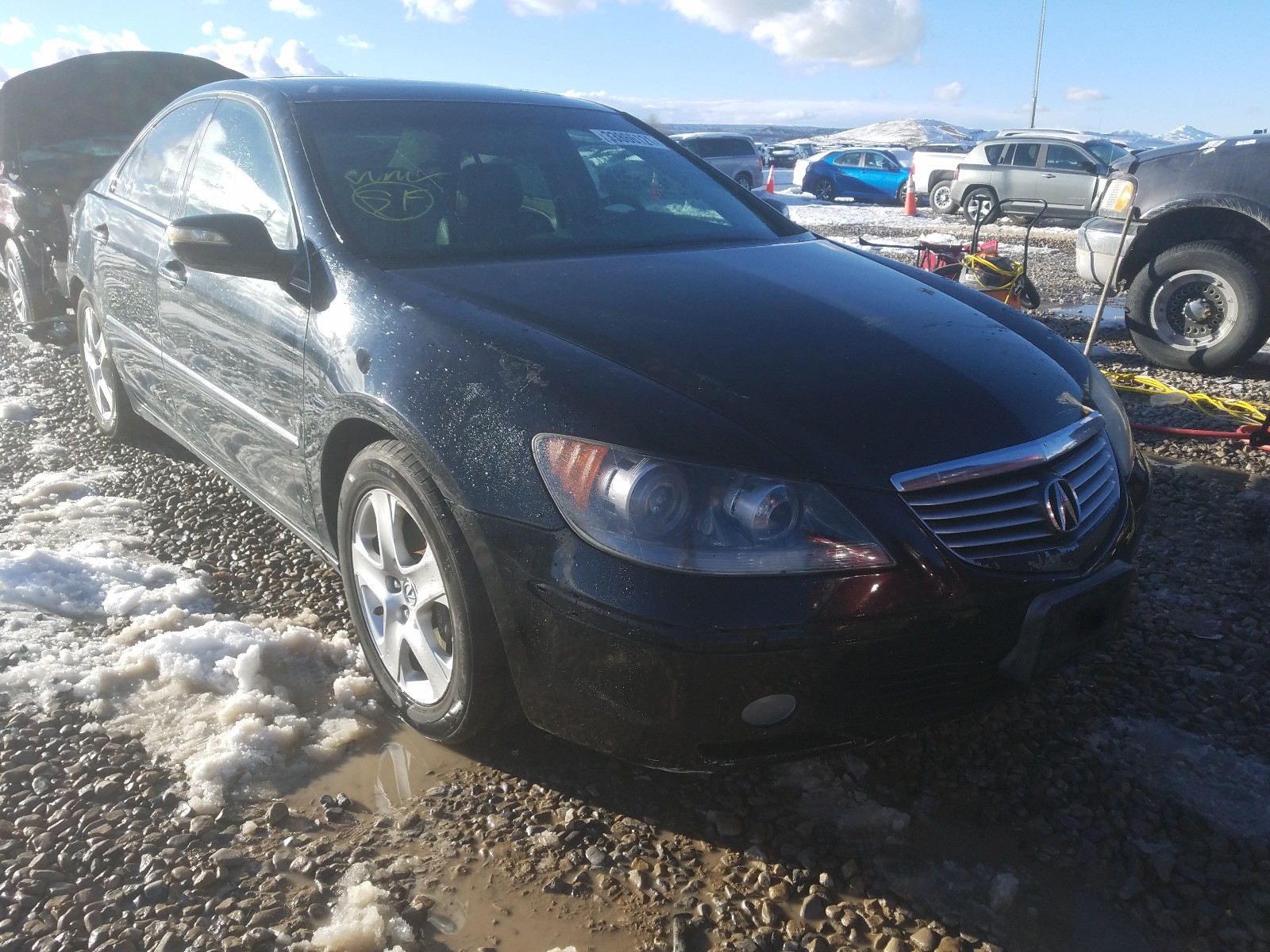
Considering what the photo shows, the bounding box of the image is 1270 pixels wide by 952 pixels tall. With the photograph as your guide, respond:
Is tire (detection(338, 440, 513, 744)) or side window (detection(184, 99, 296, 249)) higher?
side window (detection(184, 99, 296, 249))

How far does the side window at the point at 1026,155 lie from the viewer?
55.9ft

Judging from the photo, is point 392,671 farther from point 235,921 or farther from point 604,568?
point 604,568

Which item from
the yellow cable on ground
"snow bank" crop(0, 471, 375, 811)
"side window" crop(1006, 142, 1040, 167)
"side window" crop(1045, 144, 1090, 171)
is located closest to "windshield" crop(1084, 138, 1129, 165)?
"side window" crop(1045, 144, 1090, 171)

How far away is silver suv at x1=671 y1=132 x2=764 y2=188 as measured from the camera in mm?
24141

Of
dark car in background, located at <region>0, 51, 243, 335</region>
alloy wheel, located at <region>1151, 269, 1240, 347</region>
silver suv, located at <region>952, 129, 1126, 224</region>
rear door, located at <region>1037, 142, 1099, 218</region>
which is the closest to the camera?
alloy wheel, located at <region>1151, 269, 1240, 347</region>

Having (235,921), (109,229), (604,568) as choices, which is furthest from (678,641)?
(109,229)

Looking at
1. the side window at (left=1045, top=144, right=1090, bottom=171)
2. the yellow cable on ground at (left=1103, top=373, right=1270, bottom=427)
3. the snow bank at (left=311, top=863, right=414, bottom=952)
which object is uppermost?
the side window at (left=1045, top=144, right=1090, bottom=171)

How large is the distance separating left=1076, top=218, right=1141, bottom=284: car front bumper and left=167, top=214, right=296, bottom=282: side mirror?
507cm

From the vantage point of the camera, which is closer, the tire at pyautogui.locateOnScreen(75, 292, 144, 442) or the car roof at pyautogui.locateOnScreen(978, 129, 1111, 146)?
the tire at pyautogui.locateOnScreen(75, 292, 144, 442)

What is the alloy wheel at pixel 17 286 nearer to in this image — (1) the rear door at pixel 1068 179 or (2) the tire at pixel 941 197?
(1) the rear door at pixel 1068 179

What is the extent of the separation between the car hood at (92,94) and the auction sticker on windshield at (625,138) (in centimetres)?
420

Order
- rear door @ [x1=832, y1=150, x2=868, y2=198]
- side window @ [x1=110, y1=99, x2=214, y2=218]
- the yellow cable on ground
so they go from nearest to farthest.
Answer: side window @ [x1=110, y1=99, x2=214, y2=218] → the yellow cable on ground → rear door @ [x1=832, y1=150, x2=868, y2=198]

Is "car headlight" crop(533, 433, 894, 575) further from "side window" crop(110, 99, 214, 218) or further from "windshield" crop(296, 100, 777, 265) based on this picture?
"side window" crop(110, 99, 214, 218)

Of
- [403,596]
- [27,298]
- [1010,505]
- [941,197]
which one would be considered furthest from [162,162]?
[941,197]
